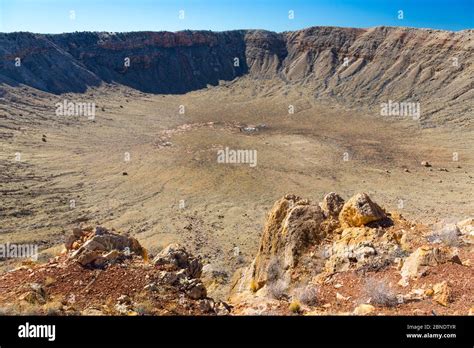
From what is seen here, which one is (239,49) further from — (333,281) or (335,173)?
(333,281)

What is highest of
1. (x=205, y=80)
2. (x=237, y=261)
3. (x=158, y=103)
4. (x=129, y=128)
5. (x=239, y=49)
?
(x=239, y=49)

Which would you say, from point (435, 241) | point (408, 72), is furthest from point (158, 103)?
point (435, 241)

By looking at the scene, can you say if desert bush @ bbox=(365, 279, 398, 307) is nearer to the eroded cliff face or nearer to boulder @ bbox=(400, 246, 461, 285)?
boulder @ bbox=(400, 246, 461, 285)

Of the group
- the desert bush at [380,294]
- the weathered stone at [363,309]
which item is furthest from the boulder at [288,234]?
the weathered stone at [363,309]

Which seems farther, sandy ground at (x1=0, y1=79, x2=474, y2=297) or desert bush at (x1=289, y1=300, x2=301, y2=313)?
sandy ground at (x1=0, y1=79, x2=474, y2=297)

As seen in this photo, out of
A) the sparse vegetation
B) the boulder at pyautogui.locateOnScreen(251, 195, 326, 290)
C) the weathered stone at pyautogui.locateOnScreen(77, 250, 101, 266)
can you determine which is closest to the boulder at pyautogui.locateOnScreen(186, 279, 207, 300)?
the weathered stone at pyautogui.locateOnScreen(77, 250, 101, 266)

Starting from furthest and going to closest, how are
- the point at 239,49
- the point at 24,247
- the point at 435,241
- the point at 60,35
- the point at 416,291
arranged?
the point at 239,49 → the point at 60,35 → the point at 24,247 → the point at 435,241 → the point at 416,291

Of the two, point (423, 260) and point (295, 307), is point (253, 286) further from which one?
point (423, 260)
